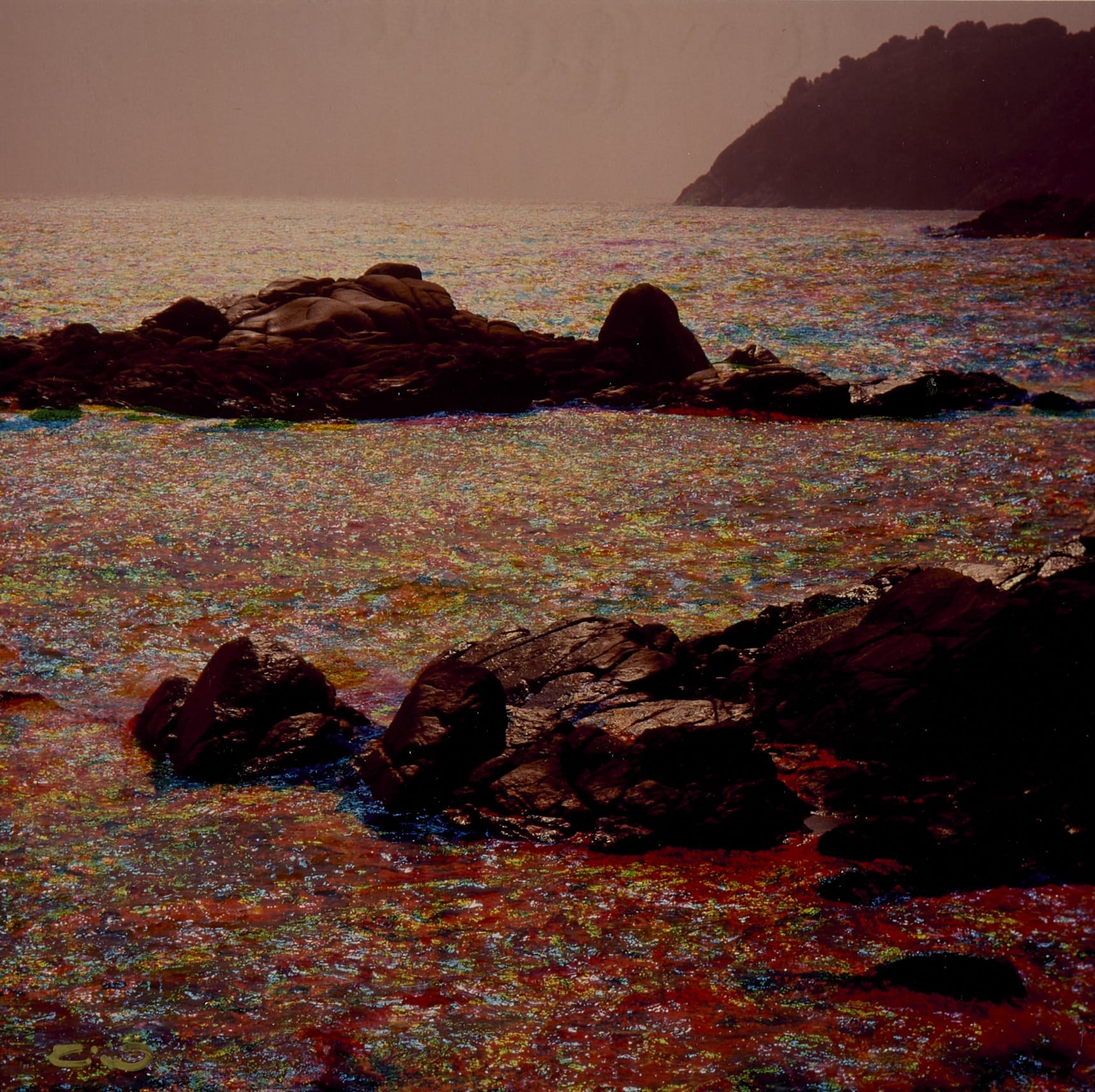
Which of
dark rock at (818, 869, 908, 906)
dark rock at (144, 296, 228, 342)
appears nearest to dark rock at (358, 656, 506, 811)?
dark rock at (818, 869, 908, 906)

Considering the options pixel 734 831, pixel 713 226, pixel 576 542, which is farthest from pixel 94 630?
pixel 713 226

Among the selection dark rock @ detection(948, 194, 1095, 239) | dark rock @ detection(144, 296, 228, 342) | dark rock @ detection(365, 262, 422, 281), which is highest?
dark rock @ detection(948, 194, 1095, 239)

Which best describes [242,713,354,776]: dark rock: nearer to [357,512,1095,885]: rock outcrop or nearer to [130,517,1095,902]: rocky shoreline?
[130,517,1095,902]: rocky shoreline

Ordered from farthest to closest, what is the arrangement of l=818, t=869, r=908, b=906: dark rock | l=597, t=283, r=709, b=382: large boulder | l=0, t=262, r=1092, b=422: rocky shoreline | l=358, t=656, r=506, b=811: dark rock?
l=597, t=283, r=709, b=382: large boulder
l=0, t=262, r=1092, b=422: rocky shoreline
l=358, t=656, r=506, b=811: dark rock
l=818, t=869, r=908, b=906: dark rock

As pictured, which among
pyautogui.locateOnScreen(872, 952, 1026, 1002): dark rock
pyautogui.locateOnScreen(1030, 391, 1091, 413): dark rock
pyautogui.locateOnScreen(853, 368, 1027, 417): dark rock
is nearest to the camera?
pyautogui.locateOnScreen(872, 952, 1026, 1002): dark rock

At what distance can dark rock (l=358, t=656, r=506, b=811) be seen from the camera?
718 centimetres

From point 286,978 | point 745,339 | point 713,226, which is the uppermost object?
point 713,226

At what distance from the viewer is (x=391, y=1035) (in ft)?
15.6

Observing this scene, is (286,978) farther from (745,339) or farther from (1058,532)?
(745,339)

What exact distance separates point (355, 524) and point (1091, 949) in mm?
10695
